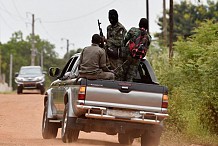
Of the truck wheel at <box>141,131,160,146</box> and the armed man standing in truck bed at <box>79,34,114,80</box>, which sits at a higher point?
the armed man standing in truck bed at <box>79,34,114,80</box>

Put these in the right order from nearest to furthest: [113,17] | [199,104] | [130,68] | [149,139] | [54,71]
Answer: [149,139], [130,68], [113,17], [54,71], [199,104]

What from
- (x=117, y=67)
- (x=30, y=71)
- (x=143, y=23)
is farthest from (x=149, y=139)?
(x=30, y=71)

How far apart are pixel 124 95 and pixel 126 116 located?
0.42 m

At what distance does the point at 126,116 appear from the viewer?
46.2 feet

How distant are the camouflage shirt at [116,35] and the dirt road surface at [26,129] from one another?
6.95 ft

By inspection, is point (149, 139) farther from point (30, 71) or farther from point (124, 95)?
point (30, 71)

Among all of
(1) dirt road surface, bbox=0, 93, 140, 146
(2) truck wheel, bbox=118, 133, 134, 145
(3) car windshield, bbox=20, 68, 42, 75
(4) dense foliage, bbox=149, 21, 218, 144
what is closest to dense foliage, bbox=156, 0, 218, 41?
(3) car windshield, bbox=20, 68, 42, 75

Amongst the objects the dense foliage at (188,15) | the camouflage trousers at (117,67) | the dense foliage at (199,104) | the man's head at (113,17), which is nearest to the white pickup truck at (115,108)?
the camouflage trousers at (117,67)

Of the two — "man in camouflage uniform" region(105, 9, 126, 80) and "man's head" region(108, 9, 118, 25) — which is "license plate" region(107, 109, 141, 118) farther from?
"man's head" region(108, 9, 118, 25)

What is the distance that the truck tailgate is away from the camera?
13812mm

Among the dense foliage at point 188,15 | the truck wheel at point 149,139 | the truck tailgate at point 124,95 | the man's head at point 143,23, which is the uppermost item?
the dense foliage at point 188,15

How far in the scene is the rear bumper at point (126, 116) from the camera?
13.9 meters

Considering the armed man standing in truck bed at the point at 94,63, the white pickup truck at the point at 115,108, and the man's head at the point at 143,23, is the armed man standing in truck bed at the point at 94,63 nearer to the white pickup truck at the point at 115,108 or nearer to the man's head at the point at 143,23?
the white pickup truck at the point at 115,108

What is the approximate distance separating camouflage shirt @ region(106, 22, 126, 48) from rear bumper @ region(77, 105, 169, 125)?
2.47 metres
